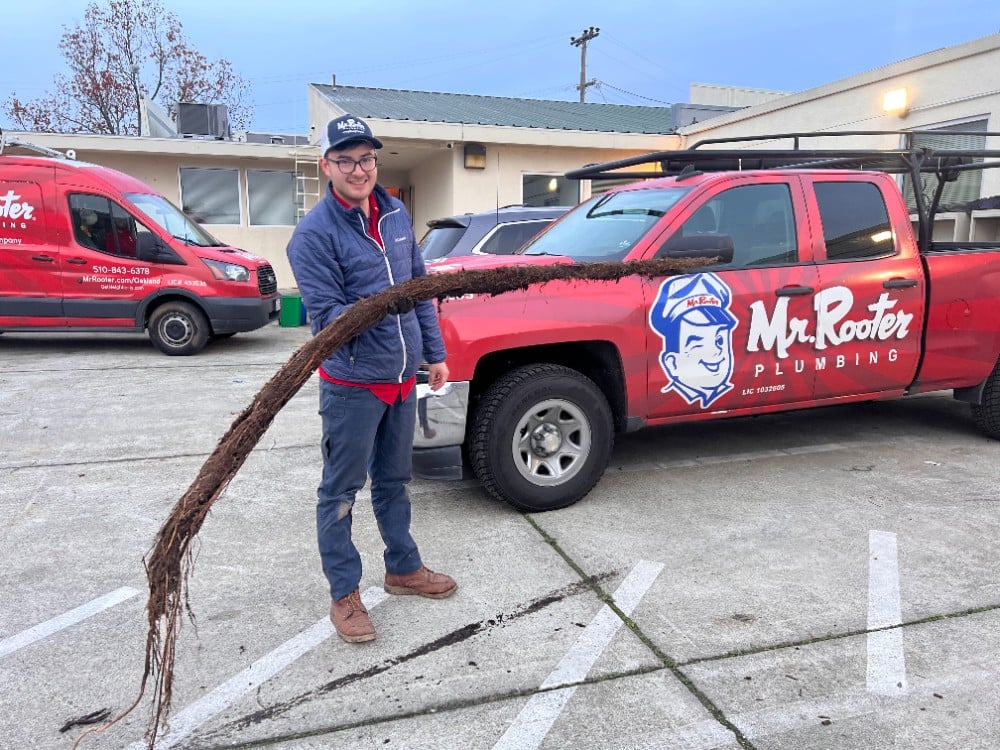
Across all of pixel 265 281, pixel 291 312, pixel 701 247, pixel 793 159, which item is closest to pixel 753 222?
pixel 701 247

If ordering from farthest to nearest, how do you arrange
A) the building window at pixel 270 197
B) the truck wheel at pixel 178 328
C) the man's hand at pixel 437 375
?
the building window at pixel 270 197 < the truck wheel at pixel 178 328 < the man's hand at pixel 437 375

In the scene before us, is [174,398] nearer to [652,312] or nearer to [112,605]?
[112,605]

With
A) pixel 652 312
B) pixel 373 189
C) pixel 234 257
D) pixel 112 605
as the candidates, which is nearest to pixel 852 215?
pixel 652 312

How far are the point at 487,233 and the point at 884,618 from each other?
5.82 meters

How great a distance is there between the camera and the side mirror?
13.8 ft

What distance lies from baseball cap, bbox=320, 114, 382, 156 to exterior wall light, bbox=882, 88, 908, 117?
9993mm

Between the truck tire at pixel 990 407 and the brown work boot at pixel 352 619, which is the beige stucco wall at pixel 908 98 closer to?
the truck tire at pixel 990 407

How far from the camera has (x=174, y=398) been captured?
7348 mm

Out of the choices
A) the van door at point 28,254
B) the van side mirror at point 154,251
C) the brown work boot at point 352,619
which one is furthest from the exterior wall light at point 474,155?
the brown work boot at point 352,619

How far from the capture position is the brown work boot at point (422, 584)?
10.9 ft

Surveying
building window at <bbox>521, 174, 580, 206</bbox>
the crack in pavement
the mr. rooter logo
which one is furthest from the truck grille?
the crack in pavement

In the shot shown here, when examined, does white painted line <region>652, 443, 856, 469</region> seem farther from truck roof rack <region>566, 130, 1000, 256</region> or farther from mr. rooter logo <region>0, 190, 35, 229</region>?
mr. rooter logo <region>0, 190, 35, 229</region>

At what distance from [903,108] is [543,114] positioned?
9690mm

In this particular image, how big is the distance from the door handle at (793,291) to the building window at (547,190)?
11787mm
